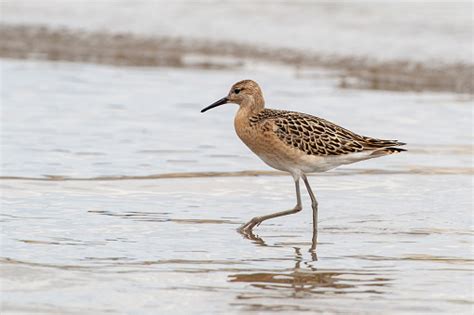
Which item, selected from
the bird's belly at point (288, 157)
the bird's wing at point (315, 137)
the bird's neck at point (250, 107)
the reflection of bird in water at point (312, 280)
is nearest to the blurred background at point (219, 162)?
the reflection of bird in water at point (312, 280)

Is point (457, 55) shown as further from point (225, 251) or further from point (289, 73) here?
point (225, 251)

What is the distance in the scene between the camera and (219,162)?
41.0ft

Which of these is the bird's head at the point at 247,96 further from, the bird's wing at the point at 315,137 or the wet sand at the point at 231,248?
the wet sand at the point at 231,248

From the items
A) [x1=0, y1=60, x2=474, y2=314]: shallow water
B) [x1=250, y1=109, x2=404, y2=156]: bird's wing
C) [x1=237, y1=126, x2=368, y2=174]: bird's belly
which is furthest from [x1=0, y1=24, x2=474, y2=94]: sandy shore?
[x1=237, y1=126, x2=368, y2=174]: bird's belly

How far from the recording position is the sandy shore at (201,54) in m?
17.9

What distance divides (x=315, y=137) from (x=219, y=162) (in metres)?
2.64

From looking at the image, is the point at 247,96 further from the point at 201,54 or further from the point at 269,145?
the point at 201,54

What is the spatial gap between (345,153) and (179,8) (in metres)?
13.7

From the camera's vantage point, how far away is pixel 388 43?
20.3 meters

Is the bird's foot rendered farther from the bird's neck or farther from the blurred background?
the bird's neck

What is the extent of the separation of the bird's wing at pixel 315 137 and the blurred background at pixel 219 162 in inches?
25.0

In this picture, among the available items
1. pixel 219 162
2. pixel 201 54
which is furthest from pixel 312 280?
pixel 201 54

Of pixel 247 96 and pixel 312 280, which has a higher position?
pixel 247 96

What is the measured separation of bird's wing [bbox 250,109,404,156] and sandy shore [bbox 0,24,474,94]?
7.29 m
